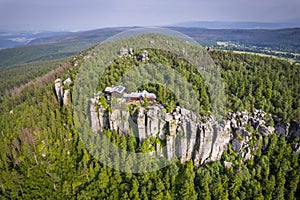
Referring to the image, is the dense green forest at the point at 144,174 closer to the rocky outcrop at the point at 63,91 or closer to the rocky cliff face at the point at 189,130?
the rocky cliff face at the point at 189,130

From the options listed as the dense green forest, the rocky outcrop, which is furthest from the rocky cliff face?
the rocky outcrop

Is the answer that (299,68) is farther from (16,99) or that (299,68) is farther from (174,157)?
(16,99)

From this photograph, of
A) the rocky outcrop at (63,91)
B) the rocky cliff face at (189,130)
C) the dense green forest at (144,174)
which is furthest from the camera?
the rocky outcrop at (63,91)

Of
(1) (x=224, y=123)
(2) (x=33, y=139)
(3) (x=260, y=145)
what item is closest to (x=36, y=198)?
(2) (x=33, y=139)

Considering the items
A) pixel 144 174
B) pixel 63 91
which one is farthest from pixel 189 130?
pixel 63 91

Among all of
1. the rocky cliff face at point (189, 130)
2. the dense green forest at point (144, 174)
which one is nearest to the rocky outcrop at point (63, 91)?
the dense green forest at point (144, 174)

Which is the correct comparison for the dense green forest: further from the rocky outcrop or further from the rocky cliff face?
the rocky outcrop
